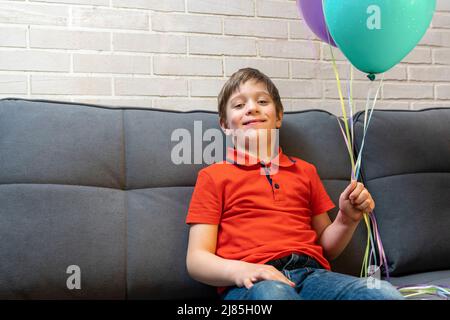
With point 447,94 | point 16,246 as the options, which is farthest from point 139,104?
point 447,94

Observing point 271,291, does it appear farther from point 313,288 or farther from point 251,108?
point 251,108

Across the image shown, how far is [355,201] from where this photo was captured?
4.13 feet

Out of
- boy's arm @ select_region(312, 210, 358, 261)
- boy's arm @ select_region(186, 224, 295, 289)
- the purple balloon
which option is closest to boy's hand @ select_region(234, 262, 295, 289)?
boy's arm @ select_region(186, 224, 295, 289)

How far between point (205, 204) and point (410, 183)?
2.38ft

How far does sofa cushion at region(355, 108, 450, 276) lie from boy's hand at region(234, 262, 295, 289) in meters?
0.57

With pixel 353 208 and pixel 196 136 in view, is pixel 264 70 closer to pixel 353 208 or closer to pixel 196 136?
pixel 196 136

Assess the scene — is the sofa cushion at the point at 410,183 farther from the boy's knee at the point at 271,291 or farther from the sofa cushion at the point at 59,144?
the sofa cushion at the point at 59,144

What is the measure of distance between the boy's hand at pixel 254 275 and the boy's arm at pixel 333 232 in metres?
0.27

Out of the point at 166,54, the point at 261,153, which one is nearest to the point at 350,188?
the point at 261,153

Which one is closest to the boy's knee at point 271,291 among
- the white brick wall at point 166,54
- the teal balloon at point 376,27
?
the teal balloon at point 376,27

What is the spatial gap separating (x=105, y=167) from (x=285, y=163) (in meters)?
0.53

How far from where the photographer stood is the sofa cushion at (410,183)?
154 centimetres

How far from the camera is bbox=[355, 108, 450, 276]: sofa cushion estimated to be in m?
1.54
